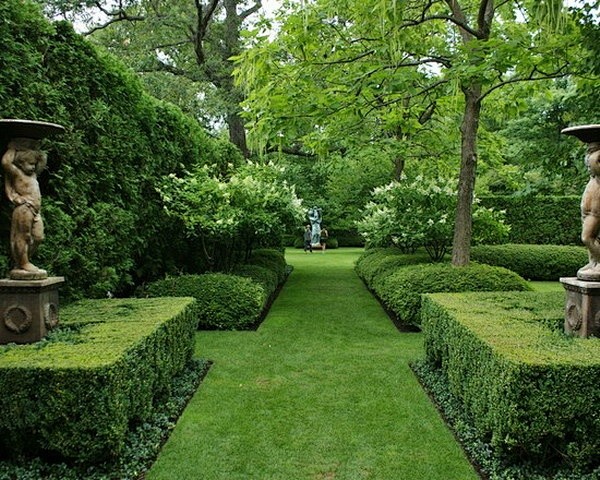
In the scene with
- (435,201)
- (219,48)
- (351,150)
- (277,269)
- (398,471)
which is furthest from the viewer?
(219,48)

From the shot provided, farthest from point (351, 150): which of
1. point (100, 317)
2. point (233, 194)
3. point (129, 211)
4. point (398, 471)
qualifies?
point (398, 471)

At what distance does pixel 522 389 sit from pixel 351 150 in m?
8.60

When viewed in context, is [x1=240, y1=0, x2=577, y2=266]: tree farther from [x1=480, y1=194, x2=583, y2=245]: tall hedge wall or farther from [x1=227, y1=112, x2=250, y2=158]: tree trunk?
[x1=480, y1=194, x2=583, y2=245]: tall hedge wall

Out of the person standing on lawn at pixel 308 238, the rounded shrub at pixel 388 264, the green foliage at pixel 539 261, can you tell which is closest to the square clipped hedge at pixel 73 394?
the rounded shrub at pixel 388 264

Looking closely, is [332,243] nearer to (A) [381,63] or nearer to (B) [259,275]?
(B) [259,275]

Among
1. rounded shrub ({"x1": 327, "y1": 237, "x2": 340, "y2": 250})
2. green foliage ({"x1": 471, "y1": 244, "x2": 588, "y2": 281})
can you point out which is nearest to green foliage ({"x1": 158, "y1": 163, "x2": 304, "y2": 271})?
green foliage ({"x1": 471, "y1": 244, "x2": 588, "y2": 281})

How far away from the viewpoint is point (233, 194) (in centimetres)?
912

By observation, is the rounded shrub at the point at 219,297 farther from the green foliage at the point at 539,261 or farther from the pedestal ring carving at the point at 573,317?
the green foliage at the point at 539,261

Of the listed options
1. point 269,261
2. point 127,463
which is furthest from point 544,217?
point 127,463

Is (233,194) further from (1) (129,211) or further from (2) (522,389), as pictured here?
(2) (522,389)

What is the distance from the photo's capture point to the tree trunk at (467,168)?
8.45 m

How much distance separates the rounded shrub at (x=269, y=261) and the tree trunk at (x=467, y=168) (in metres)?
4.84

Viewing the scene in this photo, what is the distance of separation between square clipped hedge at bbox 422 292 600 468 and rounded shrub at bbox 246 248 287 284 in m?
8.38

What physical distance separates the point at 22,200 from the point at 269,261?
9.16 meters
